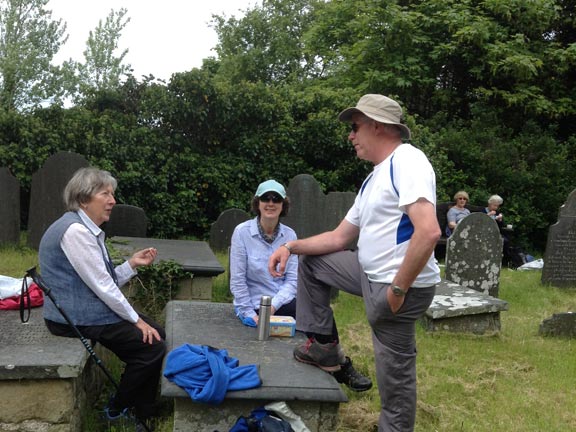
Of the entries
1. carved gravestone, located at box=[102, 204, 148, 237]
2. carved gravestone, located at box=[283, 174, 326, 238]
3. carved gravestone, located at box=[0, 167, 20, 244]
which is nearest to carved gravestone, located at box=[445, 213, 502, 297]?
carved gravestone, located at box=[283, 174, 326, 238]

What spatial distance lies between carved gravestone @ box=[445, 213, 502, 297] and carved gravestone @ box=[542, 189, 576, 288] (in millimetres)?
1949

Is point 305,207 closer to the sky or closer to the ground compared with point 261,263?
closer to the sky

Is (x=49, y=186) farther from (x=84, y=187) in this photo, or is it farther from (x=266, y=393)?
(x=266, y=393)

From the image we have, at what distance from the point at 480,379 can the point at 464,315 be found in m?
1.55

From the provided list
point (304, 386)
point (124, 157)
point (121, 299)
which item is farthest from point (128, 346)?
point (124, 157)

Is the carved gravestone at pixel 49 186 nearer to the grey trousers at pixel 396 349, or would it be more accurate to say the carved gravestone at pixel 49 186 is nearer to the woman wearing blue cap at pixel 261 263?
the woman wearing blue cap at pixel 261 263

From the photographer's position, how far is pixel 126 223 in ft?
32.3

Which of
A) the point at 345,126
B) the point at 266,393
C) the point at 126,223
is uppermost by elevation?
the point at 345,126

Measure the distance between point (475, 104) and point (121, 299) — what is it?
15.3 meters

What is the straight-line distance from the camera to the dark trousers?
3891mm

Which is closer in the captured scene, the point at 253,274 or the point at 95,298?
the point at 95,298

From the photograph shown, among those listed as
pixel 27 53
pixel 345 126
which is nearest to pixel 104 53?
pixel 27 53

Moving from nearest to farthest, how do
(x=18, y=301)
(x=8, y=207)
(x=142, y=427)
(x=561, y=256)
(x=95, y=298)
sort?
1. (x=142, y=427)
2. (x=95, y=298)
3. (x=18, y=301)
4. (x=8, y=207)
5. (x=561, y=256)

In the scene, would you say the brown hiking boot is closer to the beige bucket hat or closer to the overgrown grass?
the overgrown grass
